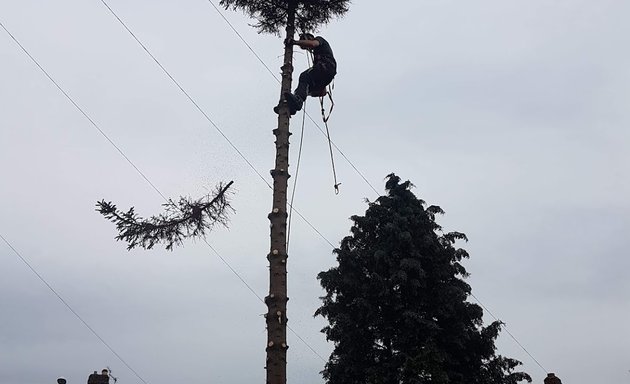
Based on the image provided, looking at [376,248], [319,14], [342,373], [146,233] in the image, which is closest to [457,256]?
[376,248]

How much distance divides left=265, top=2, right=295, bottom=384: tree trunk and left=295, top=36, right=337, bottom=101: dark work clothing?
1.20 feet

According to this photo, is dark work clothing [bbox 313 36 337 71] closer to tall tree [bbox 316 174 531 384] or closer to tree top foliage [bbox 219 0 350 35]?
tree top foliage [bbox 219 0 350 35]

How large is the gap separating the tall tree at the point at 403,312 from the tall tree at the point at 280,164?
35.1 ft

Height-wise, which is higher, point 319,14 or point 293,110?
point 319,14

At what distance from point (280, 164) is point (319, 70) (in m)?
1.76

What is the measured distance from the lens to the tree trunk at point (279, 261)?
20.0 ft

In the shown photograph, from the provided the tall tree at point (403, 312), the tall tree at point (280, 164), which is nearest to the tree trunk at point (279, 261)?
the tall tree at point (280, 164)

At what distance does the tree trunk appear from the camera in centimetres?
609

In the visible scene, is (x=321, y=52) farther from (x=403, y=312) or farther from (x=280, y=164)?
(x=403, y=312)

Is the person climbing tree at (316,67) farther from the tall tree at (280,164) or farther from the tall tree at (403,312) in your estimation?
the tall tree at (403,312)

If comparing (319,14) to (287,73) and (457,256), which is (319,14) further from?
(457,256)

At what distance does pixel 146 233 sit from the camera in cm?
695

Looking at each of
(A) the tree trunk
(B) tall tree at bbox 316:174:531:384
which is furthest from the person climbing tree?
(B) tall tree at bbox 316:174:531:384

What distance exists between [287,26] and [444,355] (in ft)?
39.7
